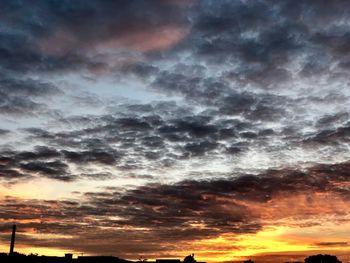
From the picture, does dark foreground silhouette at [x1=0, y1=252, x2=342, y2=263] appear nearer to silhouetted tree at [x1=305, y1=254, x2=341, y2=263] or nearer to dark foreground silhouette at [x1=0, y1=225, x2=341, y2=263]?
dark foreground silhouette at [x1=0, y1=225, x2=341, y2=263]

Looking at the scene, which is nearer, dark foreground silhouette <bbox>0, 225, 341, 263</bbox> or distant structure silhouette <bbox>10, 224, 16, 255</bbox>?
dark foreground silhouette <bbox>0, 225, 341, 263</bbox>

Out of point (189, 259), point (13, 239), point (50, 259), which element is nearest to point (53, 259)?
point (50, 259)

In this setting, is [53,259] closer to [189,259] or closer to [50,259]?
[50,259]

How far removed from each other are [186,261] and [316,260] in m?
37.1

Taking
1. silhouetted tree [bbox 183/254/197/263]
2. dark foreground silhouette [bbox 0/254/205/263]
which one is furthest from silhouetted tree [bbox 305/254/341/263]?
dark foreground silhouette [bbox 0/254/205/263]

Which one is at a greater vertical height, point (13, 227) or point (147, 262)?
point (13, 227)

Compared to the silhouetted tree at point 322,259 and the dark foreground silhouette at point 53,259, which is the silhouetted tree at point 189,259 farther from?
the silhouetted tree at point 322,259

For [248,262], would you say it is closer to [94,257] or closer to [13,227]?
[94,257]

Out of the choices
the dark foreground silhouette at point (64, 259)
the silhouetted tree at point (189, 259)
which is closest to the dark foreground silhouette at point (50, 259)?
the dark foreground silhouette at point (64, 259)

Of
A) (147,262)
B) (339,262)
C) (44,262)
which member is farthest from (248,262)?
(44,262)

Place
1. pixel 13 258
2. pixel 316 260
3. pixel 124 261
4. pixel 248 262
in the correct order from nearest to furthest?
pixel 13 258 → pixel 124 261 → pixel 248 262 → pixel 316 260

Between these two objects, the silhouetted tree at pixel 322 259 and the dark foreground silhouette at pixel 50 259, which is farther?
the silhouetted tree at pixel 322 259

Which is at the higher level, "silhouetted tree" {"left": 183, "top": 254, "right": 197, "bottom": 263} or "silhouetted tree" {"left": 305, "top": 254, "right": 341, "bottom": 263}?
"silhouetted tree" {"left": 305, "top": 254, "right": 341, "bottom": 263}

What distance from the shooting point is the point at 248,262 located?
7425 cm
